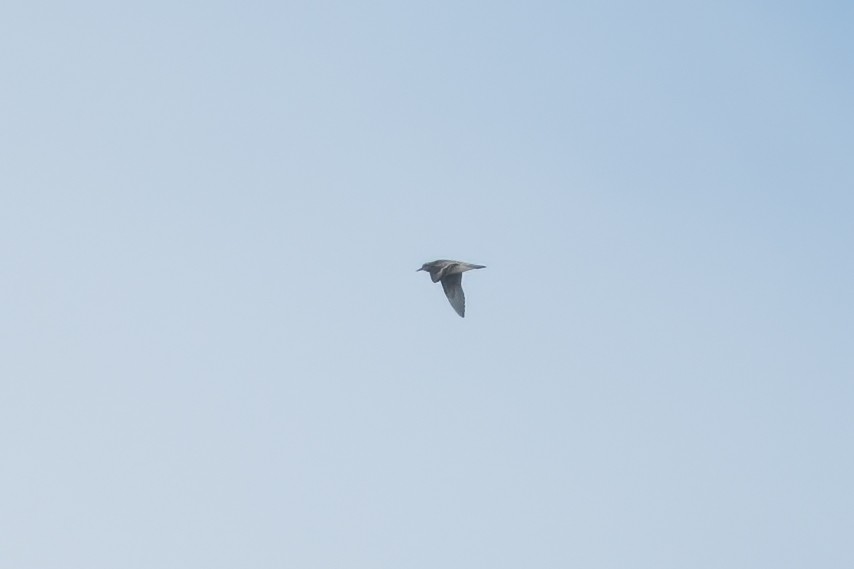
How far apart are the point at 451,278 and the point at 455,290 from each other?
0.87 m

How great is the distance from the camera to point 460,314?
90312 millimetres

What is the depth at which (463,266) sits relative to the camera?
294ft

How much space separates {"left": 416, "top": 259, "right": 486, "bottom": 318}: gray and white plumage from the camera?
90.2 m

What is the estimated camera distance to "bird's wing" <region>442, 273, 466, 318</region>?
90938mm

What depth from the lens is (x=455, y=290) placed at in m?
91.3

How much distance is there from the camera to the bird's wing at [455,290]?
9094 cm

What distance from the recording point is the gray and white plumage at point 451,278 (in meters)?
90.2

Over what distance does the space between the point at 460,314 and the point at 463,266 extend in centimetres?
326

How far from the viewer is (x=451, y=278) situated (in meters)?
91.1
